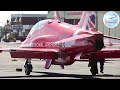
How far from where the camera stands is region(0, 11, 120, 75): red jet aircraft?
18062 millimetres

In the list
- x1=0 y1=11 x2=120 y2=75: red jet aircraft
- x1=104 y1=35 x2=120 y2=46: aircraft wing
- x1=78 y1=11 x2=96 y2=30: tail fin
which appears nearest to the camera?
x1=0 y1=11 x2=120 y2=75: red jet aircraft

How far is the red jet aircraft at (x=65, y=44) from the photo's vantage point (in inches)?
711

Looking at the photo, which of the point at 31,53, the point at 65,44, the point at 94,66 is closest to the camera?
the point at 65,44

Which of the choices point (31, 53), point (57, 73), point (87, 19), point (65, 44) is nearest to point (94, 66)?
point (65, 44)

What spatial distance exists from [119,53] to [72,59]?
253cm

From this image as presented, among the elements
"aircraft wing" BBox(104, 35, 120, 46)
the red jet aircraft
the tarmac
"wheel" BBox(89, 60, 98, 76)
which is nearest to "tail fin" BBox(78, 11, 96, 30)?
the red jet aircraft

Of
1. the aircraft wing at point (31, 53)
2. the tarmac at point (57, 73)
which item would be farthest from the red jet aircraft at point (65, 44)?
the tarmac at point (57, 73)

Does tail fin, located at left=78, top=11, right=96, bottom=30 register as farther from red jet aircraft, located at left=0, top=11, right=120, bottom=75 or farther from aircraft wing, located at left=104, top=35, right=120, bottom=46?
aircraft wing, located at left=104, top=35, right=120, bottom=46

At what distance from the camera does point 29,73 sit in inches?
835

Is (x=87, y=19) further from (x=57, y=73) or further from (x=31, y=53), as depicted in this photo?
(x=57, y=73)

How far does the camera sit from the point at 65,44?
770 inches
